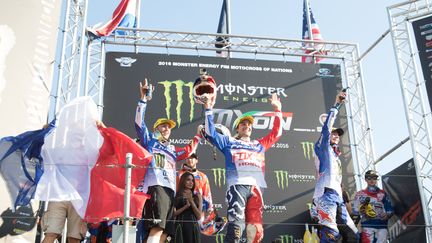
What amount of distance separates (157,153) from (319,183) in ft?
5.97

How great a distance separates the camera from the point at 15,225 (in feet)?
17.0

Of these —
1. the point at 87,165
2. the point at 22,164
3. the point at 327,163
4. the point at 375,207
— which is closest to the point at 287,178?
the point at 375,207

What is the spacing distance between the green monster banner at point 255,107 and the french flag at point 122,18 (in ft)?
1.39

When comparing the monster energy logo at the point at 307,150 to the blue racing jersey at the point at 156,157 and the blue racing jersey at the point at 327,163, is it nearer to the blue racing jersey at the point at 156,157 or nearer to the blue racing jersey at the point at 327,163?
the blue racing jersey at the point at 327,163

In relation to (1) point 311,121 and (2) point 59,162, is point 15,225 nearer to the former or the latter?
(2) point 59,162

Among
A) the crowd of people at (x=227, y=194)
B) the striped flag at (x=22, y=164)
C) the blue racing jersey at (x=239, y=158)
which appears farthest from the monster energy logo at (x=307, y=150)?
the striped flag at (x=22, y=164)

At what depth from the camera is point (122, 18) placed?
30.1 ft

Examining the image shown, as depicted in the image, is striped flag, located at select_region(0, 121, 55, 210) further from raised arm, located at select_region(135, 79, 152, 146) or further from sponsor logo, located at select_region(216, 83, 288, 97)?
sponsor logo, located at select_region(216, 83, 288, 97)

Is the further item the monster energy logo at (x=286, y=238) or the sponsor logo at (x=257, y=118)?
the sponsor logo at (x=257, y=118)

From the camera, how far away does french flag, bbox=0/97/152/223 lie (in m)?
4.91

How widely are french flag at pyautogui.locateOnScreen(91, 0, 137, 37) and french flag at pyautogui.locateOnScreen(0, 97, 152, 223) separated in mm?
3410

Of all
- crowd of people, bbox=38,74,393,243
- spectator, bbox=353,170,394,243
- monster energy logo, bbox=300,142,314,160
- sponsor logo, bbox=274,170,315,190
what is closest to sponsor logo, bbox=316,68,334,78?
monster energy logo, bbox=300,142,314,160

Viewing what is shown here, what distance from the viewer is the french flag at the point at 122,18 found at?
8703 mm

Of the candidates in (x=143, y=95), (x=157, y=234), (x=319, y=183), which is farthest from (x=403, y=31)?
(x=157, y=234)
